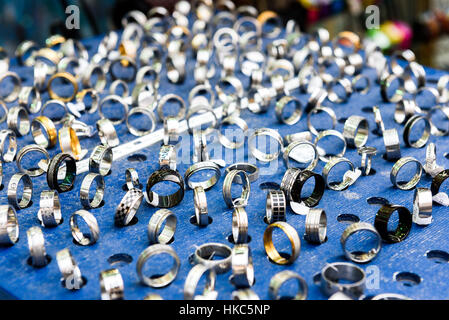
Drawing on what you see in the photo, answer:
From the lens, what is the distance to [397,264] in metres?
1.43

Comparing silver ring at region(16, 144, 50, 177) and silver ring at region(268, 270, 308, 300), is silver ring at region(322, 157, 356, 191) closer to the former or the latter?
silver ring at region(268, 270, 308, 300)

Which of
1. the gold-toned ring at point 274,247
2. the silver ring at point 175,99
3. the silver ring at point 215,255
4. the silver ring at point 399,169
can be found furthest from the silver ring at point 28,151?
the silver ring at point 399,169

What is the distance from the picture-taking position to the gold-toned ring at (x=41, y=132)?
1.98 m

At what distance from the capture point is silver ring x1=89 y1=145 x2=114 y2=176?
1.80m

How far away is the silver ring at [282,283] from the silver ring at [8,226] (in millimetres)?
623

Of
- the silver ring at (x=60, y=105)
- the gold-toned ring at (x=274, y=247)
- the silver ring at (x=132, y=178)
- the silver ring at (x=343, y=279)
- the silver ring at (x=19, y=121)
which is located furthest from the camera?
the silver ring at (x=60, y=105)

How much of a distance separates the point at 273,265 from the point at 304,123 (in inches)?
30.1

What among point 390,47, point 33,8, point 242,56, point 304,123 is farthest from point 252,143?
point 390,47

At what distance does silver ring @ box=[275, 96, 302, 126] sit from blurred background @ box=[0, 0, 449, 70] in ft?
4.53

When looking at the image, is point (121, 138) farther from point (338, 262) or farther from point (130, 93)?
point (338, 262)

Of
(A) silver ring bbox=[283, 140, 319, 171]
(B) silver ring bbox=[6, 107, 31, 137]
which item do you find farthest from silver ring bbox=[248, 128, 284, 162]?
(B) silver ring bbox=[6, 107, 31, 137]

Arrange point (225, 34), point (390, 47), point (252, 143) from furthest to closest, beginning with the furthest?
point (390, 47)
point (225, 34)
point (252, 143)

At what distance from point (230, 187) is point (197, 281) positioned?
1.22ft

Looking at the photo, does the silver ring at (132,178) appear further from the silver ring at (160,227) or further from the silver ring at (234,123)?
the silver ring at (234,123)
